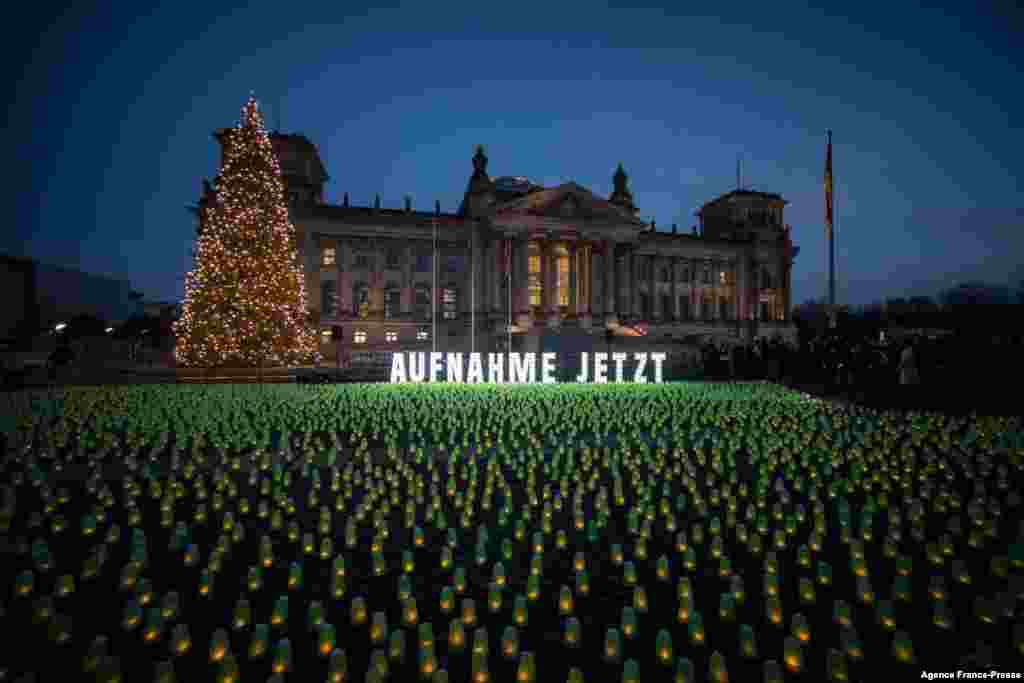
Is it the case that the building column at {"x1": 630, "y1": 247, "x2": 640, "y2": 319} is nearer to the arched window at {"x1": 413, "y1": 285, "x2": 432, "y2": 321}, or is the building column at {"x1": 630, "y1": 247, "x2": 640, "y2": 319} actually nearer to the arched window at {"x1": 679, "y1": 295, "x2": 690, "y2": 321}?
the arched window at {"x1": 679, "y1": 295, "x2": 690, "y2": 321}

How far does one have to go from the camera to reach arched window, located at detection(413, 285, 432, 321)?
59.5 metres

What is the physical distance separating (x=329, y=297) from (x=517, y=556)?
55.4m

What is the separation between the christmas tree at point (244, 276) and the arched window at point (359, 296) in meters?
30.4

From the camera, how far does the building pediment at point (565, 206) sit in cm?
5772

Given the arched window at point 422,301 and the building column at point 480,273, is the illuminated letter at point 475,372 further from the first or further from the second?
the building column at point 480,273

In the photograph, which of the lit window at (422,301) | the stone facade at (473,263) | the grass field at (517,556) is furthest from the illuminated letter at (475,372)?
the lit window at (422,301)

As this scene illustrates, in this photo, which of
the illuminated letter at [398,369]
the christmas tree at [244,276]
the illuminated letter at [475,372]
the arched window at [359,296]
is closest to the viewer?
the illuminated letter at [475,372]

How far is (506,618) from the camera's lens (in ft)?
14.2

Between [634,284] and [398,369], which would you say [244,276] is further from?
[634,284]

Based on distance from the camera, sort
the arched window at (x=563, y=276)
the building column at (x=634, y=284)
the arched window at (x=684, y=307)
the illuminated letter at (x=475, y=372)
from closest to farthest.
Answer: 1. the illuminated letter at (x=475, y=372)
2. the arched window at (x=563, y=276)
3. the building column at (x=634, y=284)
4. the arched window at (x=684, y=307)

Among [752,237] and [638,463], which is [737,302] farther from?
[638,463]

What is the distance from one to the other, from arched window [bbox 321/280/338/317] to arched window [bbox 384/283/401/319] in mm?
4977

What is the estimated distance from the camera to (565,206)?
5947 centimetres

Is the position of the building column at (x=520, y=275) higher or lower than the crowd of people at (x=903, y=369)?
higher
